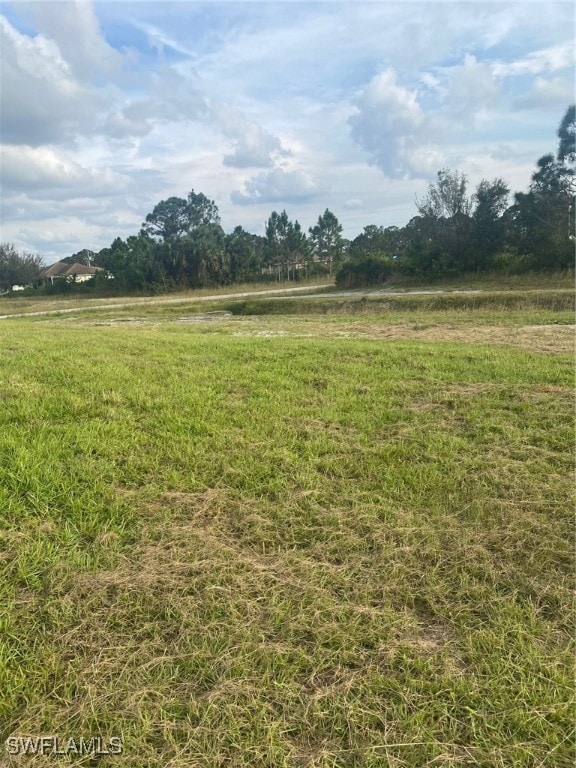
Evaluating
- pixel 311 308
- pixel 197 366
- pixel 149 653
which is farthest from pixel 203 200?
pixel 149 653

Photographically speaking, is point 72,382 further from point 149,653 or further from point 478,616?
point 478,616

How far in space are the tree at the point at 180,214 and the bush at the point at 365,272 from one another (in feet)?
141

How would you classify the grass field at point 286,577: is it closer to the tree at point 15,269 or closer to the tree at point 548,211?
the tree at point 548,211

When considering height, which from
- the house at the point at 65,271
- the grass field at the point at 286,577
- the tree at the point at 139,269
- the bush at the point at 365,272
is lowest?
the grass field at the point at 286,577

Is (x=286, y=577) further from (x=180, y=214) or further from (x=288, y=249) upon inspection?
(x=180, y=214)

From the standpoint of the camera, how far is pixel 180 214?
7625cm

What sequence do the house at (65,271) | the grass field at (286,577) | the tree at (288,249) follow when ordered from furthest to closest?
the house at (65,271) → the tree at (288,249) → the grass field at (286,577)

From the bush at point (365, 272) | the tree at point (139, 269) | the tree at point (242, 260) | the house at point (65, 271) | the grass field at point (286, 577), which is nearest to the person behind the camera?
the grass field at point (286, 577)

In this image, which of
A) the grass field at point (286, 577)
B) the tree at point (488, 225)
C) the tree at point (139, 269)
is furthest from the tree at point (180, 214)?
the grass field at point (286, 577)

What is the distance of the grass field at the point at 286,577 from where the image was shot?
178 cm

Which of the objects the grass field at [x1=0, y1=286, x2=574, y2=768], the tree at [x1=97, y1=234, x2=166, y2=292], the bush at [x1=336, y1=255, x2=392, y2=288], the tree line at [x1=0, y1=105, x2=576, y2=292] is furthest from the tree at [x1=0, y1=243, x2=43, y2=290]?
the grass field at [x1=0, y1=286, x2=574, y2=768]

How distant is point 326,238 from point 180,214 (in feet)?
90.5

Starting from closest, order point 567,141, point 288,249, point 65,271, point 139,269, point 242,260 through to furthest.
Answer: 1. point 567,141
2. point 139,269
3. point 242,260
4. point 288,249
5. point 65,271

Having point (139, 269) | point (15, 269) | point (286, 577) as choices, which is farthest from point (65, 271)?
point (286, 577)
